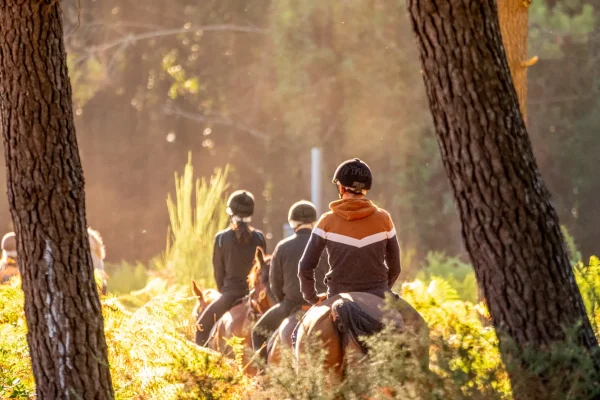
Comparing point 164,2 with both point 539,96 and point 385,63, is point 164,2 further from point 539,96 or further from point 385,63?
point 539,96

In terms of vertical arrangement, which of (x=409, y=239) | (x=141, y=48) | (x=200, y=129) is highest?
(x=141, y=48)

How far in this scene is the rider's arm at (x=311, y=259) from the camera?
297 inches

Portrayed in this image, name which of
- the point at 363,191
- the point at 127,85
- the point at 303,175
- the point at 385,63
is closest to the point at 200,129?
the point at 127,85

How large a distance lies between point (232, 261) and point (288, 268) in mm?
1891

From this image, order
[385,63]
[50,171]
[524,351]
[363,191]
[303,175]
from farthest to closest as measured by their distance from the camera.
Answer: [303,175]
[385,63]
[363,191]
[50,171]
[524,351]

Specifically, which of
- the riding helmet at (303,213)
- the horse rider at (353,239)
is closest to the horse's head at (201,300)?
the riding helmet at (303,213)

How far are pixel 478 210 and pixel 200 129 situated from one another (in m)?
30.6

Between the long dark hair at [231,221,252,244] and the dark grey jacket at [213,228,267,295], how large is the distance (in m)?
0.04

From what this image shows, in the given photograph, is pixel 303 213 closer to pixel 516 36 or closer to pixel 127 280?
pixel 516 36

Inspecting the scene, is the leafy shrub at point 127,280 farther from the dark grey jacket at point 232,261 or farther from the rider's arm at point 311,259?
the rider's arm at point 311,259

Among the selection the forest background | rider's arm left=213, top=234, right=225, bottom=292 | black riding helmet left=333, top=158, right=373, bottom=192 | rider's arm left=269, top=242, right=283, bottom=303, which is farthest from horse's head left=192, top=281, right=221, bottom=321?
the forest background

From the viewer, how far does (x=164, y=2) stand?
3678cm

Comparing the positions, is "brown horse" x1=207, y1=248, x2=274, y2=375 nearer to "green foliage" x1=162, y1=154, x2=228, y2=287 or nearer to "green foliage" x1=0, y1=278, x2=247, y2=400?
"green foliage" x1=0, y1=278, x2=247, y2=400

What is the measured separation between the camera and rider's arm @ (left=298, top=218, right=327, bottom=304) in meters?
7.55
